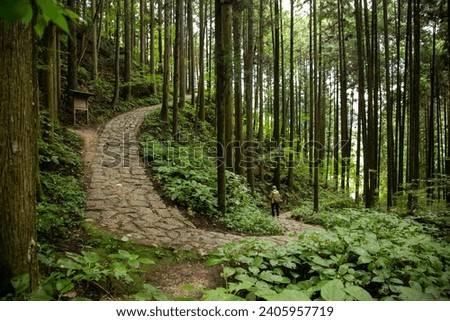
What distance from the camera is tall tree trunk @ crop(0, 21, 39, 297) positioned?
7.53ft

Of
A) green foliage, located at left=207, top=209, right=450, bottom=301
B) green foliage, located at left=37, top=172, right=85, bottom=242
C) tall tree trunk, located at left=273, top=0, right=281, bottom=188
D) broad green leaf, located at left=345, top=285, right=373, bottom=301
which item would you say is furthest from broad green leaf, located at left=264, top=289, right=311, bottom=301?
tall tree trunk, located at left=273, top=0, right=281, bottom=188

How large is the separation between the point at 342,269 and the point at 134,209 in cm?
468

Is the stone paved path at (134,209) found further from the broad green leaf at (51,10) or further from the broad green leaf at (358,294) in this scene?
the broad green leaf at (51,10)

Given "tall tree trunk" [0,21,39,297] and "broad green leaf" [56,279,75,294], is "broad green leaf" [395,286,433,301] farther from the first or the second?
"tall tree trunk" [0,21,39,297]

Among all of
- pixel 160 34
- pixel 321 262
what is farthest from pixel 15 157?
pixel 160 34

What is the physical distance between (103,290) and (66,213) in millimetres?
2844

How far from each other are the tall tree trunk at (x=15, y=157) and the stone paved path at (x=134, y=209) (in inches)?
105

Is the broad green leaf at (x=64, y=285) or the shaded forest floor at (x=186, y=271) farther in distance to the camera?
the shaded forest floor at (x=186, y=271)

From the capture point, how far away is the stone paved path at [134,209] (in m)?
5.31

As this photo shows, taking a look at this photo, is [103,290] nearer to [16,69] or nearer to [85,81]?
[16,69]

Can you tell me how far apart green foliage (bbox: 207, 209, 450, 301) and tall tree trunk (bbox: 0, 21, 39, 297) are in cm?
165

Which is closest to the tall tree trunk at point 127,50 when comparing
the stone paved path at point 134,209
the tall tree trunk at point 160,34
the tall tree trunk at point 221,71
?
Result: the tall tree trunk at point 160,34

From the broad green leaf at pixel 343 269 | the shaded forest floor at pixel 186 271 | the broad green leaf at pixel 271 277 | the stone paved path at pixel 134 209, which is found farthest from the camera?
the stone paved path at pixel 134 209

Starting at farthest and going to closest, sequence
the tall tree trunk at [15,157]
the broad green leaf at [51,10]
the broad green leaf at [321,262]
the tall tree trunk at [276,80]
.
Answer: the tall tree trunk at [276,80] < the broad green leaf at [321,262] < the tall tree trunk at [15,157] < the broad green leaf at [51,10]
